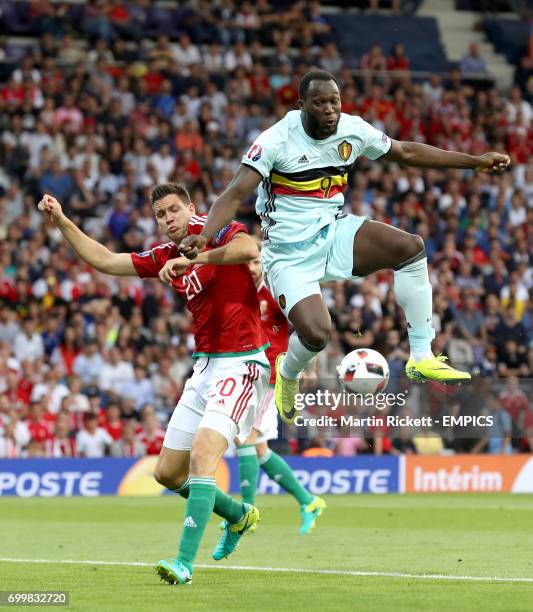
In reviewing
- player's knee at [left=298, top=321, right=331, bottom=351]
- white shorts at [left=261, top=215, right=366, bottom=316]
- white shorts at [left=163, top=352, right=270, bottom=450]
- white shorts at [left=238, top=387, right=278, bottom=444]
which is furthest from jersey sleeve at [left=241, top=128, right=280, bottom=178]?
white shorts at [left=238, top=387, right=278, bottom=444]

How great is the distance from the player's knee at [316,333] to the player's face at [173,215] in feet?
3.76

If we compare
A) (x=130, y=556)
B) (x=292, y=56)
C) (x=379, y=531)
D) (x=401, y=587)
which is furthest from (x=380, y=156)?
(x=292, y=56)

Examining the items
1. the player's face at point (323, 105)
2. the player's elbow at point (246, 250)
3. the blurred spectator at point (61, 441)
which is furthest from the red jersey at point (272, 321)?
the blurred spectator at point (61, 441)

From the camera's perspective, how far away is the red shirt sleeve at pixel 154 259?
9852mm

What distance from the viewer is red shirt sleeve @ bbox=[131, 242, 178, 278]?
985 centimetres

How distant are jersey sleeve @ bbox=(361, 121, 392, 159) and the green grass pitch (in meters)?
3.00

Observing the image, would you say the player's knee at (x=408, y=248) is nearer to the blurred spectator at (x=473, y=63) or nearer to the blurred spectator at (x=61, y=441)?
the blurred spectator at (x=61, y=441)

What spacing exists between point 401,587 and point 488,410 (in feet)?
30.4

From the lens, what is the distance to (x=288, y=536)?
12781 mm

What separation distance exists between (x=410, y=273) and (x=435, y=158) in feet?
2.76

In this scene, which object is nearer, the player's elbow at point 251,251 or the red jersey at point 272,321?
the player's elbow at point 251,251

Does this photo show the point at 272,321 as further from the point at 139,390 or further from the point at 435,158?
the point at 139,390

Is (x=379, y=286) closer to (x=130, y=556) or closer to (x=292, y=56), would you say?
(x=292, y=56)

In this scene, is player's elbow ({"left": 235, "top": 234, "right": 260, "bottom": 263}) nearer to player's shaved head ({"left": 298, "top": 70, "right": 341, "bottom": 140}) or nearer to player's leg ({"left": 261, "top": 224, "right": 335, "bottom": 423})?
player's leg ({"left": 261, "top": 224, "right": 335, "bottom": 423})
